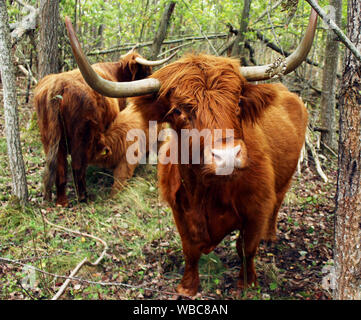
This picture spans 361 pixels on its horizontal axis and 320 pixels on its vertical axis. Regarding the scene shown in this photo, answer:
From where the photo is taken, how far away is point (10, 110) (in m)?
4.34

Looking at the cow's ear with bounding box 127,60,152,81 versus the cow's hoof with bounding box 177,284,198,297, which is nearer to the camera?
the cow's hoof with bounding box 177,284,198,297

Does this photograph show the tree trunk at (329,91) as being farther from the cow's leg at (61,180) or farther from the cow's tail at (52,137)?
the cow's leg at (61,180)

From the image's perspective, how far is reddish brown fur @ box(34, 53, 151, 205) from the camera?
5035 mm

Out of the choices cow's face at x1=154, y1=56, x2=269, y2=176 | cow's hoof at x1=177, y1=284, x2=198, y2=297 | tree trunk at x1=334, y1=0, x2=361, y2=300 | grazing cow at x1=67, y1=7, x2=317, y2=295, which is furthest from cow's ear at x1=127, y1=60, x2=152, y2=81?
tree trunk at x1=334, y1=0, x2=361, y2=300

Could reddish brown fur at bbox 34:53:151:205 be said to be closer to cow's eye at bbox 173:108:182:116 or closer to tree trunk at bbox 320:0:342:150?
cow's eye at bbox 173:108:182:116

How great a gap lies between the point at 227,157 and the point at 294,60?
106 centimetres

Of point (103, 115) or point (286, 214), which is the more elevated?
point (103, 115)

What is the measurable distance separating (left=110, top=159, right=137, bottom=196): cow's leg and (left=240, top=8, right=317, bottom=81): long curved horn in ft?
11.8

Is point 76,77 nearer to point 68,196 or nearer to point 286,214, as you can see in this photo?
point 68,196

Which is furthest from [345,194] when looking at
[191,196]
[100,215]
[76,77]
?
[76,77]

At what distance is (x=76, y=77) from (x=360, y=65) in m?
3.89

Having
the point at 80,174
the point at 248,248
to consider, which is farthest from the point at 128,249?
the point at 80,174

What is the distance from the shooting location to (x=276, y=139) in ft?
13.2

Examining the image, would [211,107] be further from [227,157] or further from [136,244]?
[136,244]
